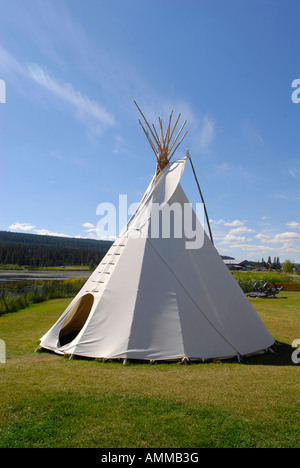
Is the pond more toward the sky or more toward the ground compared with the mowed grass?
more toward the ground

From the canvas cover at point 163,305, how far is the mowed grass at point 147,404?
1.01 feet

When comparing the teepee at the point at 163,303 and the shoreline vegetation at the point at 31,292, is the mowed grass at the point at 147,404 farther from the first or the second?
the shoreline vegetation at the point at 31,292

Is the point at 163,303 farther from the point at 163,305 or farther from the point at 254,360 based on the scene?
the point at 254,360

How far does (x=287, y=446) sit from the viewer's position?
2666 millimetres

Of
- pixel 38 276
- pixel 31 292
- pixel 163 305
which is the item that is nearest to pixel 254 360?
pixel 163 305

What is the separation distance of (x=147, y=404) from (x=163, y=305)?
6.92ft

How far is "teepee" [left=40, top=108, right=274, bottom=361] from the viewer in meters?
5.09

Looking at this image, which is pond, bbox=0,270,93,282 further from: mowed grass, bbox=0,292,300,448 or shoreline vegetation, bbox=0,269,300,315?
mowed grass, bbox=0,292,300,448

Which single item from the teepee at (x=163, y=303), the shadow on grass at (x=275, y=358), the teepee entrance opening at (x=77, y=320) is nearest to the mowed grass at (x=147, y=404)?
the shadow on grass at (x=275, y=358)

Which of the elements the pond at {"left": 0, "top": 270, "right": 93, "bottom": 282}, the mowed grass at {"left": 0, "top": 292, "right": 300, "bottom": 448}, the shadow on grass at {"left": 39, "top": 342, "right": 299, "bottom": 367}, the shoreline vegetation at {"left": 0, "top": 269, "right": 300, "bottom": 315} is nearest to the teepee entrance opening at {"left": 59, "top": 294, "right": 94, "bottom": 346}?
the shadow on grass at {"left": 39, "top": 342, "right": 299, "bottom": 367}

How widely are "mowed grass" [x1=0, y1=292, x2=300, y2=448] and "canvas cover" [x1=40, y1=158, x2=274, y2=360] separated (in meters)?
0.31

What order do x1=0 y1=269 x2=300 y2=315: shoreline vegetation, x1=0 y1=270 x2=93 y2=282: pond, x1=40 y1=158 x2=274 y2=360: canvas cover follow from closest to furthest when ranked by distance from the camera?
1. x1=40 y1=158 x2=274 y2=360: canvas cover
2. x1=0 y1=269 x2=300 y2=315: shoreline vegetation
3. x1=0 y1=270 x2=93 y2=282: pond

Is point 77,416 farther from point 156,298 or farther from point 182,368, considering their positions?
point 156,298

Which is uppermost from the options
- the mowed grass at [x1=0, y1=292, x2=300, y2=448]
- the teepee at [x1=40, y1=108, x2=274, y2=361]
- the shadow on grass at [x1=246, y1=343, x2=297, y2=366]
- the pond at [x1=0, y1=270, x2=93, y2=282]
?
the teepee at [x1=40, y1=108, x2=274, y2=361]
